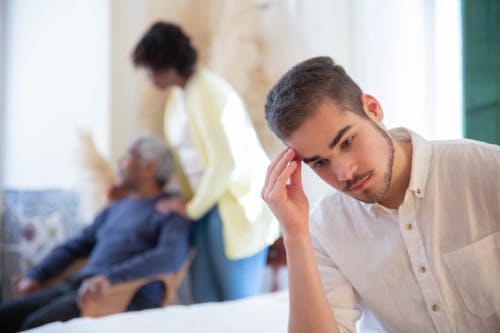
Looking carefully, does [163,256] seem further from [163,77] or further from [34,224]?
[34,224]

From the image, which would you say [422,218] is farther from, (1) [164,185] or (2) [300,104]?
(1) [164,185]

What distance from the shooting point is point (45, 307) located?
6.01 ft

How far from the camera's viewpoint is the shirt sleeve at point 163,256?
1.87 m

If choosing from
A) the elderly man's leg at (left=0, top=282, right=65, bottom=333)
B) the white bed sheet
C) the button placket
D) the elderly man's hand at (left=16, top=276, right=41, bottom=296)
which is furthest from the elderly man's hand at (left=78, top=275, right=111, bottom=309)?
the button placket

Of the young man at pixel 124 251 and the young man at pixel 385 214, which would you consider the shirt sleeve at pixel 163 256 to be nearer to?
the young man at pixel 124 251

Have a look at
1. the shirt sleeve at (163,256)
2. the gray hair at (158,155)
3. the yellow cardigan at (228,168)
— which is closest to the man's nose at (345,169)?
the yellow cardigan at (228,168)

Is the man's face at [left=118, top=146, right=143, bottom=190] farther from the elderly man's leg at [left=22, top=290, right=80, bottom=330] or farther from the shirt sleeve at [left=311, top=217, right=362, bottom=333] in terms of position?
the shirt sleeve at [left=311, top=217, right=362, bottom=333]

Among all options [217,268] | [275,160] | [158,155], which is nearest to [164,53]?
[158,155]

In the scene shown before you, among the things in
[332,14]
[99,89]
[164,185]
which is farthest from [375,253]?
[99,89]

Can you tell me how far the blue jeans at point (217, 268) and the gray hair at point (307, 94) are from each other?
→ 115 cm

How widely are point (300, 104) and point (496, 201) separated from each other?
14.4 inches

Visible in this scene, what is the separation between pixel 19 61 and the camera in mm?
3096

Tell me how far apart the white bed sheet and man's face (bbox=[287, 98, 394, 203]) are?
1.86 ft

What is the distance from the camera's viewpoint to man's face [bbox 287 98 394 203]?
879 mm
